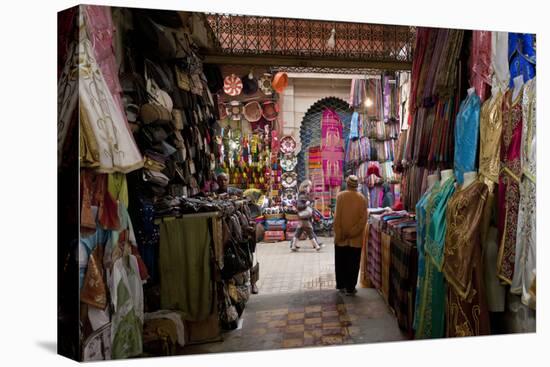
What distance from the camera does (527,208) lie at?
2.74 metres

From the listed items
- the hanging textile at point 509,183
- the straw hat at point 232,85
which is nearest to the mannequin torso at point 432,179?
the hanging textile at point 509,183

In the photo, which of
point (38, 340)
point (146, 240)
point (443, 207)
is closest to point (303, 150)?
point (443, 207)

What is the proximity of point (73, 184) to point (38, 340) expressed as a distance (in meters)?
1.00

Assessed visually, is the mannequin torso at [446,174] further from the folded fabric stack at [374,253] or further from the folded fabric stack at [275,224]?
the folded fabric stack at [275,224]

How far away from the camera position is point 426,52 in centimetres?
323

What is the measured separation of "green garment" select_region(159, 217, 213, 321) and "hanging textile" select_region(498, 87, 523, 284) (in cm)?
170

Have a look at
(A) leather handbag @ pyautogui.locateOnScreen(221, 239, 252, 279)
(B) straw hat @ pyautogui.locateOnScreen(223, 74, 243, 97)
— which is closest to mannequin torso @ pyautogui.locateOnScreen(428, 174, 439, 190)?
(A) leather handbag @ pyautogui.locateOnScreen(221, 239, 252, 279)

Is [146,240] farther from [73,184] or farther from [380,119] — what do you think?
[380,119]

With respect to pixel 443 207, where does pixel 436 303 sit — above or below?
below

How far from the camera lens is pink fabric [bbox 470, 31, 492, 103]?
2.96 metres

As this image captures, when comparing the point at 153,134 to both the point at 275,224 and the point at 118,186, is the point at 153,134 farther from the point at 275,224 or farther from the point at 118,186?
the point at 275,224

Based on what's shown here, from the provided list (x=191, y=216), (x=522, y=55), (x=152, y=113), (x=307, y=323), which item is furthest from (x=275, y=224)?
(x=522, y=55)

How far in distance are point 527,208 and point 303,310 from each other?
1.41 metres

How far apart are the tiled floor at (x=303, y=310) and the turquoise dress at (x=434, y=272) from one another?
204mm
